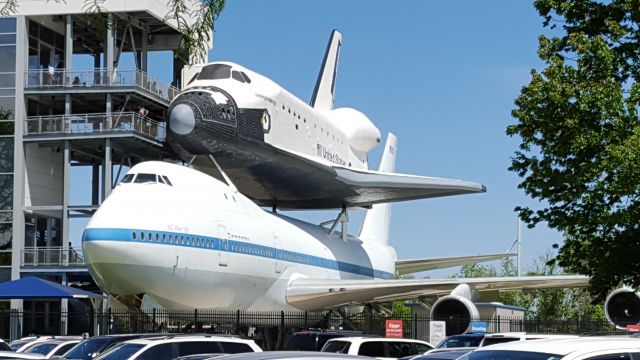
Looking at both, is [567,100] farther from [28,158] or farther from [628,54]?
[28,158]

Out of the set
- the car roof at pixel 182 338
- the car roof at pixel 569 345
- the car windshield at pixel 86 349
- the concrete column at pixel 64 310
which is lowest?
the concrete column at pixel 64 310

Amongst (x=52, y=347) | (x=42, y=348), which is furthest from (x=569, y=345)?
(x=42, y=348)

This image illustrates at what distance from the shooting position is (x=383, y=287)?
36312mm

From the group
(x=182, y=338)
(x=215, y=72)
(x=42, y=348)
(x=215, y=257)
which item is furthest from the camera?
(x=215, y=72)

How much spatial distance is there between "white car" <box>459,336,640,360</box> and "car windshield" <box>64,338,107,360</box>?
957 centimetres

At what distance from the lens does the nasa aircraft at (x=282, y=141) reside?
35.5 metres

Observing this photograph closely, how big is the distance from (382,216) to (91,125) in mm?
15966

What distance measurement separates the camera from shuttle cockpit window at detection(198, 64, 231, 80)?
1422 inches

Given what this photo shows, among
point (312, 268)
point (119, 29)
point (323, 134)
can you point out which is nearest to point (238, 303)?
point (312, 268)

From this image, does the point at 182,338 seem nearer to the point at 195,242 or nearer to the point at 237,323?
the point at 195,242

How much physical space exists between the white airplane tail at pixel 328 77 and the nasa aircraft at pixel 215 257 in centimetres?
871

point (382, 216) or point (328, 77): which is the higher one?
point (328, 77)

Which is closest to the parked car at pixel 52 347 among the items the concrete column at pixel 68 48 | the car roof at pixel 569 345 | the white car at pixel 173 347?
the white car at pixel 173 347

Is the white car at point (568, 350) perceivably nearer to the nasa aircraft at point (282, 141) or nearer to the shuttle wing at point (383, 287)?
the nasa aircraft at point (282, 141)
